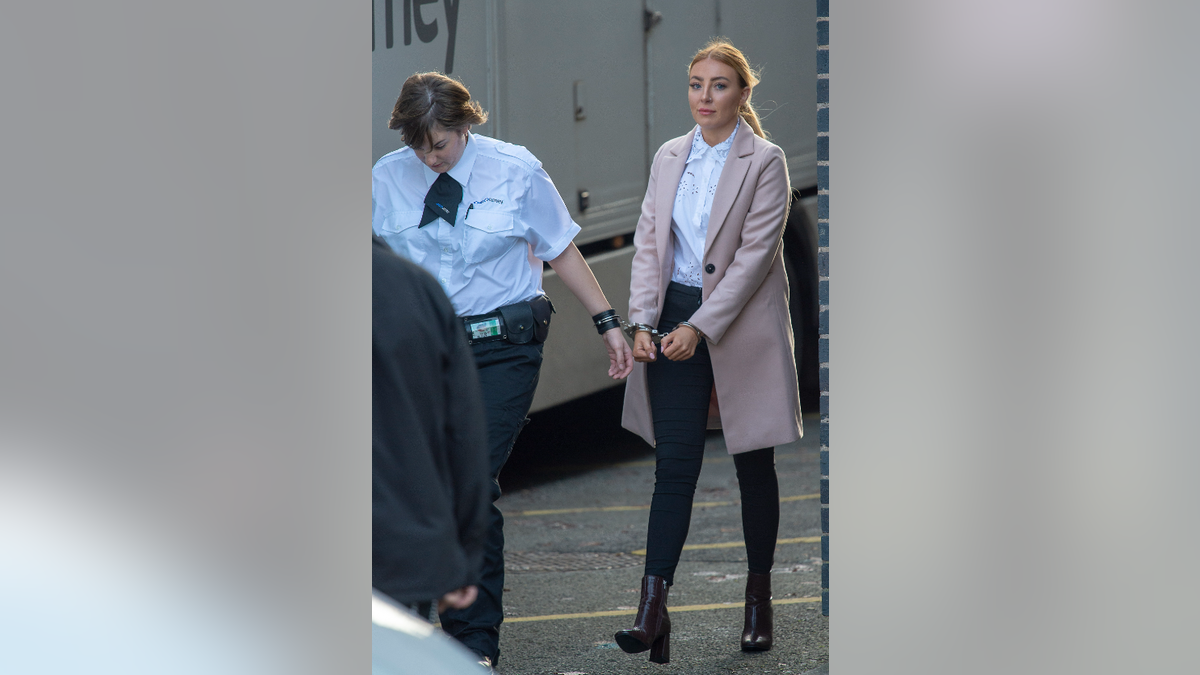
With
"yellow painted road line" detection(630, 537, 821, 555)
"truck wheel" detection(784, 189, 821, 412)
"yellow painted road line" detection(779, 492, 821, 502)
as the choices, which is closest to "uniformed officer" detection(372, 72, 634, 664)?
"yellow painted road line" detection(630, 537, 821, 555)

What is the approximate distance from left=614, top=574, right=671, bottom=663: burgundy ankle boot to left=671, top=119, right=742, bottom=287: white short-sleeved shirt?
0.76m

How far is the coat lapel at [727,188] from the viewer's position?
3184mm

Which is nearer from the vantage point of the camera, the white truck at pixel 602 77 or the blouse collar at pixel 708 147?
the blouse collar at pixel 708 147

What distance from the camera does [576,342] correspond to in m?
5.15

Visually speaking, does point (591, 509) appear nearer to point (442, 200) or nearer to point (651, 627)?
point (651, 627)

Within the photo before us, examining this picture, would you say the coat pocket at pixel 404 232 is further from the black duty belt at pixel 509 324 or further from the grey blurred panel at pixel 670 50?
the grey blurred panel at pixel 670 50

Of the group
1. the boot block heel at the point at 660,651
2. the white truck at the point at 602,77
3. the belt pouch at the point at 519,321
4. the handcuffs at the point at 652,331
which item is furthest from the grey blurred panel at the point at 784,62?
the boot block heel at the point at 660,651

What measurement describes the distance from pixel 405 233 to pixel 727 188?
0.82 m

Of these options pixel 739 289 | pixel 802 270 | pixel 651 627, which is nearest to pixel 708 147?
pixel 739 289

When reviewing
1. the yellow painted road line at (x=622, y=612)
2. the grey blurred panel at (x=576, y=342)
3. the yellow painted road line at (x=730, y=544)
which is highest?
the grey blurred panel at (x=576, y=342)

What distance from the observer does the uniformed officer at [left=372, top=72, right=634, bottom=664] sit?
2.87 meters

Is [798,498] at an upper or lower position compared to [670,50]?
lower
